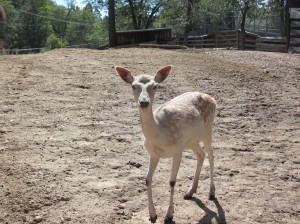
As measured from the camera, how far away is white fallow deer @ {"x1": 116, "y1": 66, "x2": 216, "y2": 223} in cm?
472

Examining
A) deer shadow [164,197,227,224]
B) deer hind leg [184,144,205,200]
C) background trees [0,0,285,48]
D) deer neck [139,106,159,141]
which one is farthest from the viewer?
background trees [0,0,285,48]

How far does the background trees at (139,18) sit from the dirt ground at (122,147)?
11.7m

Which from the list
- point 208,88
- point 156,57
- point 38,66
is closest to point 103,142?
point 208,88

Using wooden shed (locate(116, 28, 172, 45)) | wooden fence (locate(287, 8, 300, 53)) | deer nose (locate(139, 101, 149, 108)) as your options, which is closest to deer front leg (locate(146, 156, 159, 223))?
deer nose (locate(139, 101, 149, 108))

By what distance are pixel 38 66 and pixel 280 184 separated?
8.41 m

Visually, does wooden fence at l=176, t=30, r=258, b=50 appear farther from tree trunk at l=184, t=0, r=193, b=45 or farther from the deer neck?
the deer neck

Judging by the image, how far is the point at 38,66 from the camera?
12281mm

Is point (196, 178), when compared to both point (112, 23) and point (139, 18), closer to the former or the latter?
point (112, 23)

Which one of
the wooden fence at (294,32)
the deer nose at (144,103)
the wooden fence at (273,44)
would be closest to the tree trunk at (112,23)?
the wooden fence at (273,44)

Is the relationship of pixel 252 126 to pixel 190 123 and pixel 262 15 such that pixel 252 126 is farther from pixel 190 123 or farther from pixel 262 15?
pixel 262 15

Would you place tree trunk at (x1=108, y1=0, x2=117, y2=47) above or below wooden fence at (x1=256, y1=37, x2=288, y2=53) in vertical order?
above

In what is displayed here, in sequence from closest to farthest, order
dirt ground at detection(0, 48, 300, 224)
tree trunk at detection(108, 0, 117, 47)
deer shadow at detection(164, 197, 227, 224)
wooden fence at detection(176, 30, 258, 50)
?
deer shadow at detection(164, 197, 227, 224)
dirt ground at detection(0, 48, 300, 224)
tree trunk at detection(108, 0, 117, 47)
wooden fence at detection(176, 30, 258, 50)

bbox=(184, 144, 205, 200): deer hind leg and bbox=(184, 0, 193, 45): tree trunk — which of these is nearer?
bbox=(184, 144, 205, 200): deer hind leg

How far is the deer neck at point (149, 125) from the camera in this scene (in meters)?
4.67
